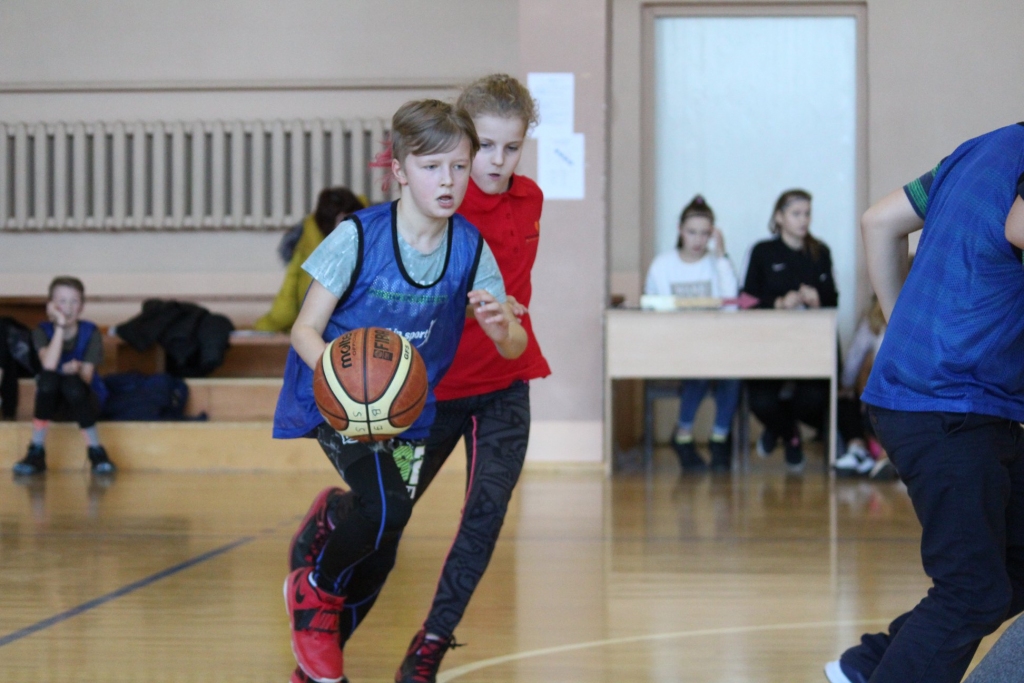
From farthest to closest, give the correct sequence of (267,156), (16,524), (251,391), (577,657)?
(267,156) < (251,391) < (16,524) < (577,657)

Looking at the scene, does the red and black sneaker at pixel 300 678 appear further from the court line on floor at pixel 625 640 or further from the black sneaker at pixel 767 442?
the black sneaker at pixel 767 442

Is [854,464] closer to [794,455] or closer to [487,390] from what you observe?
[794,455]

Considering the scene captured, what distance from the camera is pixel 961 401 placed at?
6.15 ft

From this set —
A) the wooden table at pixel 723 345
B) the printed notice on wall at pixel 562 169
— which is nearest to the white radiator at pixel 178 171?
the printed notice on wall at pixel 562 169

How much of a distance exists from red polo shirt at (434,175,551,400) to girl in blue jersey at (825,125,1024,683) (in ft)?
3.12

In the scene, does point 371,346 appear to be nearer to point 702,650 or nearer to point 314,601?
point 314,601

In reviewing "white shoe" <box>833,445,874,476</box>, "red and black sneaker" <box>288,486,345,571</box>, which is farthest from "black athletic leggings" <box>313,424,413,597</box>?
"white shoe" <box>833,445,874,476</box>

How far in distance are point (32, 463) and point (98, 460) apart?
1.12 feet

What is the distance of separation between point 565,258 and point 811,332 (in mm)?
1400

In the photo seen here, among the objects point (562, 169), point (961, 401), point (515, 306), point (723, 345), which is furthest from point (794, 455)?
point (961, 401)

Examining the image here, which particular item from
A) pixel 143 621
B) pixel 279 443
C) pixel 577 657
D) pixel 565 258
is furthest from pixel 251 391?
pixel 577 657

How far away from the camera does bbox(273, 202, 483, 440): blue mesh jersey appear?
236 cm

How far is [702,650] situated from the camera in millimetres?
2791

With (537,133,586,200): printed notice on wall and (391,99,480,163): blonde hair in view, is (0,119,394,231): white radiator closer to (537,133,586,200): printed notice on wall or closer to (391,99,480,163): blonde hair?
(537,133,586,200): printed notice on wall
